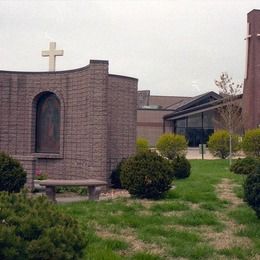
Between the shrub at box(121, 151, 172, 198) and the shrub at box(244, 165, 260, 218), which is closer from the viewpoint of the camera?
the shrub at box(244, 165, 260, 218)

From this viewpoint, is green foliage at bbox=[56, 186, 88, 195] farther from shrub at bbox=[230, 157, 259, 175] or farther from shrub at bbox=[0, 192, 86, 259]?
shrub at bbox=[0, 192, 86, 259]

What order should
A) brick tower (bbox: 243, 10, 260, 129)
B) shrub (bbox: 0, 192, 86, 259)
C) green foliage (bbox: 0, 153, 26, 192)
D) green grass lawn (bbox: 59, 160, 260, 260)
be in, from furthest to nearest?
brick tower (bbox: 243, 10, 260, 129) < green foliage (bbox: 0, 153, 26, 192) < green grass lawn (bbox: 59, 160, 260, 260) < shrub (bbox: 0, 192, 86, 259)

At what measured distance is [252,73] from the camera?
43.1 meters

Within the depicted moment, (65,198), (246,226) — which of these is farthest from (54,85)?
(246,226)

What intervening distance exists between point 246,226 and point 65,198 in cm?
520

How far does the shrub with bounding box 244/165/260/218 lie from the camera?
→ 8.27m

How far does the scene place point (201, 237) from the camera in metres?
7.51

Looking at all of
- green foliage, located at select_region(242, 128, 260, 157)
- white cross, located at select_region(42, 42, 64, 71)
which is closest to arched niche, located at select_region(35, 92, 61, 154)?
white cross, located at select_region(42, 42, 64, 71)

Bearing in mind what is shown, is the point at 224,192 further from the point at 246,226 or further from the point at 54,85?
the point at 54,85

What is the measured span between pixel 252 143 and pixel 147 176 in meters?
14.5

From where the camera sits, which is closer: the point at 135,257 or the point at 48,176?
the point at 135,257

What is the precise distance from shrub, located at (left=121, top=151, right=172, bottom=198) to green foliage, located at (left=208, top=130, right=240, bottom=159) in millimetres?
15873

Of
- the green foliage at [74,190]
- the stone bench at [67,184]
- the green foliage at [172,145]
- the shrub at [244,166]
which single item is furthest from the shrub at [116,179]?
the green foliage at [172,145]

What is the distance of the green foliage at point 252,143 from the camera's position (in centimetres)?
2424
